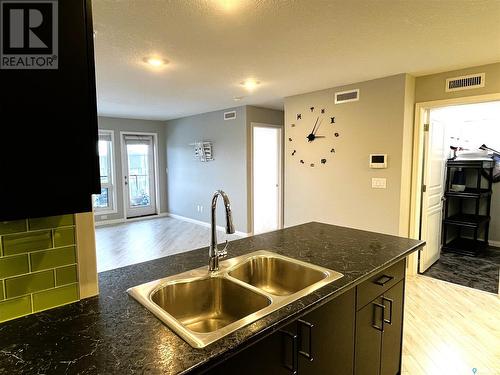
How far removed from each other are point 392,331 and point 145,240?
183 inches

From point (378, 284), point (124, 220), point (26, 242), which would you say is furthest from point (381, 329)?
point (124, 220)

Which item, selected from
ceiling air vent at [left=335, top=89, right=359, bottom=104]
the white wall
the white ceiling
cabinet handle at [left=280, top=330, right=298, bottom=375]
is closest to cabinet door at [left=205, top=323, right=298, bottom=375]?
cabinet handle at [left=280, top=330, right=298, bottom=375]

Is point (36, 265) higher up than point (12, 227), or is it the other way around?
point (12, 227)

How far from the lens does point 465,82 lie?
3205mm

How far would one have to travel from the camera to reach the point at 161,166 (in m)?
7.65

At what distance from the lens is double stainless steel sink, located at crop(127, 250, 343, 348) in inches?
47.7

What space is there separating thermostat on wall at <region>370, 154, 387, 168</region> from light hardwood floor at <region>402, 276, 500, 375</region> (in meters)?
1.45

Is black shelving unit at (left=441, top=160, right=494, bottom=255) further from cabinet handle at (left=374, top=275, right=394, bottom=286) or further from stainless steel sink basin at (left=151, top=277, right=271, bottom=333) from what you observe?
stainless steel sink basin at (left=151, top=277, right=271, bottom=333)

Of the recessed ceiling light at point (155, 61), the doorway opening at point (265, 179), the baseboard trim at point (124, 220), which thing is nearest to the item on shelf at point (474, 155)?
the doorway opening at point (265, 179)

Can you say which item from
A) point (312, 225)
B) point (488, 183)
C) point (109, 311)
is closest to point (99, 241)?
point (312, 225)

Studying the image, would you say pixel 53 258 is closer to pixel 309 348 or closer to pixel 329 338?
pixel 309 348

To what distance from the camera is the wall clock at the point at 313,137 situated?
13.5 feet

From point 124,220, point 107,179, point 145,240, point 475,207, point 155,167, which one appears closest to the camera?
point 475,207

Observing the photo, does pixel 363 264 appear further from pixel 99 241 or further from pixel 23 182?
pixel 99 241
